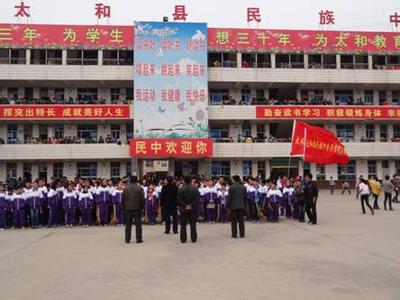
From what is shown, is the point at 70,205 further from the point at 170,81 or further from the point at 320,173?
the point at 320,173

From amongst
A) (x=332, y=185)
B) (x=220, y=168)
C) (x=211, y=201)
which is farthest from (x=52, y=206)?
(x=332, y=185)

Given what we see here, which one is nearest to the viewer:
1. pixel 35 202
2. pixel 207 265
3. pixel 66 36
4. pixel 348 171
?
pixel 207 265

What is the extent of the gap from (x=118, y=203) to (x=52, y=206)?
2064 mm

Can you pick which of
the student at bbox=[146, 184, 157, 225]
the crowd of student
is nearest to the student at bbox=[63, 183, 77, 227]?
the crowd of student

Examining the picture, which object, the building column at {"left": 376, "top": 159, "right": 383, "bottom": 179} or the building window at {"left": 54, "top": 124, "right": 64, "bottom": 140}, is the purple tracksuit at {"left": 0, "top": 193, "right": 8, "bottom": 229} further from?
the building column at {"left": 376, "top": 159, "right": 383, "bottom": 179}

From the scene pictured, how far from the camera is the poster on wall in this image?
3369 cm

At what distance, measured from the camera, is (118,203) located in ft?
48.5

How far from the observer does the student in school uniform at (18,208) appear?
1417cm

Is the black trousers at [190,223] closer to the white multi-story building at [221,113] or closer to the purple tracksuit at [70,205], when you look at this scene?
the purple tracksuit at [70,205]

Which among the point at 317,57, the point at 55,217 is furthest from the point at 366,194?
the point at 317,57

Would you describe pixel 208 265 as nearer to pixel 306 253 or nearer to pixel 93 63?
pixel 306 253

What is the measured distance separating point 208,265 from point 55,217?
27.3 feet

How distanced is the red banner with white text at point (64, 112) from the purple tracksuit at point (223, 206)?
2047cm

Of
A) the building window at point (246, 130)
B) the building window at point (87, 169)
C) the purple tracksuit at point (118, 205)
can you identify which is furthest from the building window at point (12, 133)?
the purple tracksuit at point (118, 205)
